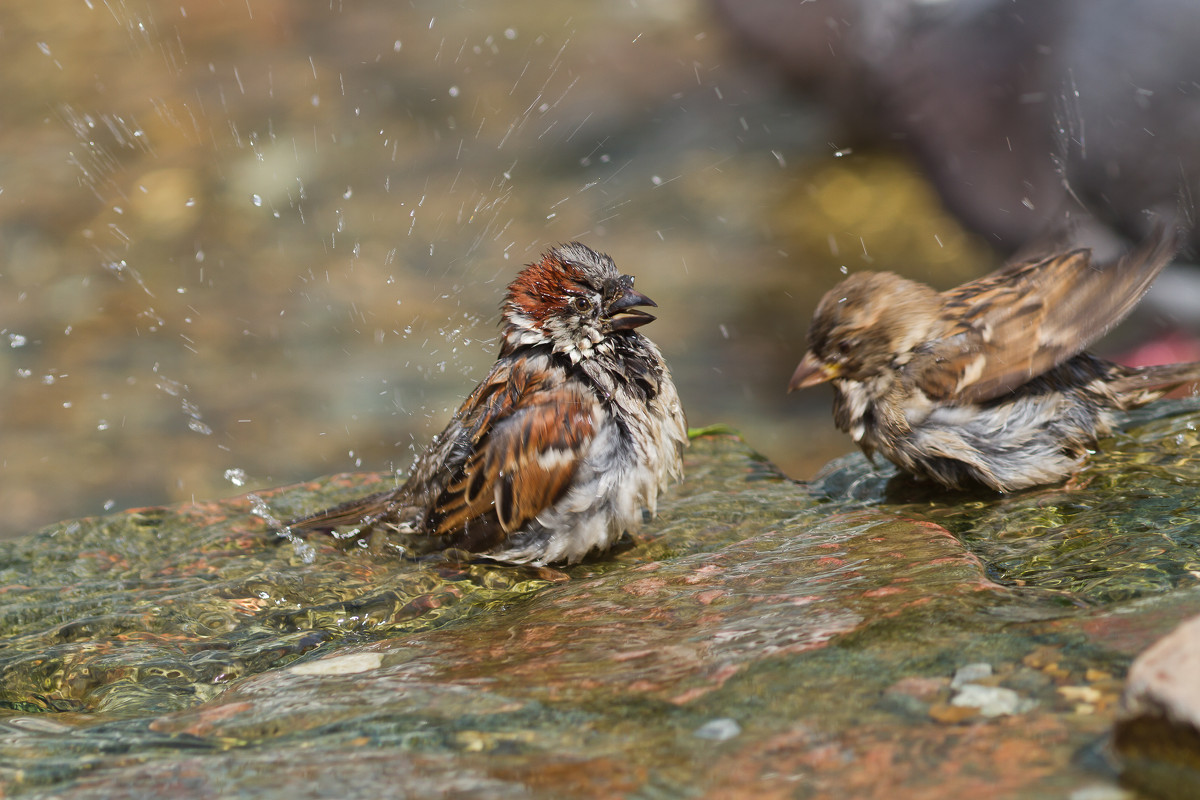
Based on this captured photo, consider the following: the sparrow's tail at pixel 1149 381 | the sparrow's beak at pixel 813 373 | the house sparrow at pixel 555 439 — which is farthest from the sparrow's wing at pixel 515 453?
the sparrow's tail at pixel 1149 381

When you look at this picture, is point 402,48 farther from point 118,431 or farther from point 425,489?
point 425,489

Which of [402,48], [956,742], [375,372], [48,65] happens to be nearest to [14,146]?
[48,65]

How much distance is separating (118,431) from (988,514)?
6.44 metres

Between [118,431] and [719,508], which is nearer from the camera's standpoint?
[719,508]

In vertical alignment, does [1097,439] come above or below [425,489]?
below

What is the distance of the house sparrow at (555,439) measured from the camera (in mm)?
3314

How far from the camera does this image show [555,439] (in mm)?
3324

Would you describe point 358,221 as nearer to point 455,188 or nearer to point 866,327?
point 455,188

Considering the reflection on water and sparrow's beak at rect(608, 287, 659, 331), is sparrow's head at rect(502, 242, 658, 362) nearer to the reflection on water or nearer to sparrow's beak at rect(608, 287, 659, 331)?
sparrow's beak at rect(608, 287, 659, 331)

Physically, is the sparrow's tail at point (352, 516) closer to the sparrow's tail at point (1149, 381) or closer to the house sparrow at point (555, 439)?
the house sparrow at point (555, 439)

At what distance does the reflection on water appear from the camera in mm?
7883

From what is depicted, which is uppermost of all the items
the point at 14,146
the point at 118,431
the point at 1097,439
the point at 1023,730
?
the point at 14,146

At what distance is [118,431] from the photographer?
25.5 ft

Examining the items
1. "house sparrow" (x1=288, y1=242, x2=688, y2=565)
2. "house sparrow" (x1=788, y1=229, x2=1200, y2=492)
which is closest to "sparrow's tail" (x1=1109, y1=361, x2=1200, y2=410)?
"house sparrow" (x1=788, y1=229, x2=1200, y2=492)
